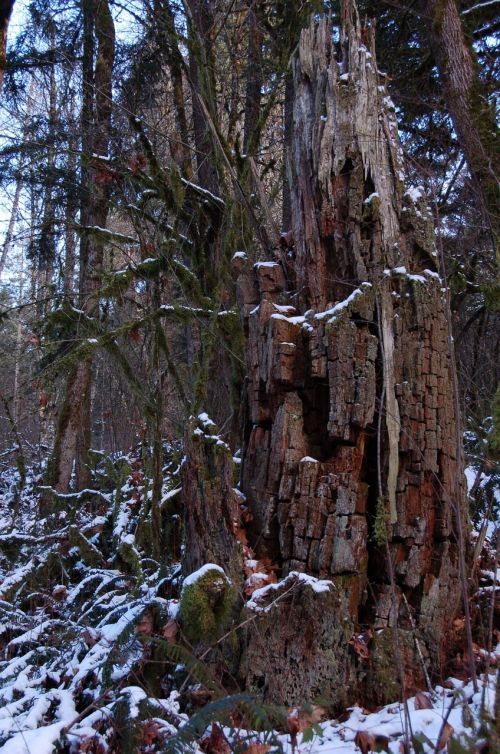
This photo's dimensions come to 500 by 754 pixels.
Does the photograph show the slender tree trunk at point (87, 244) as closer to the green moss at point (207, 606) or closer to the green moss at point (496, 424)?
the green moss at point (207, 606)

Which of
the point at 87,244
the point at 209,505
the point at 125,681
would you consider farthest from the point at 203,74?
the point at 125,681

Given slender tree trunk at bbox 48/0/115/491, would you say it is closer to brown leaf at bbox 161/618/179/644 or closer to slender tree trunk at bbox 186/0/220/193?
slender tree trunk at bbox 186/0/220/193

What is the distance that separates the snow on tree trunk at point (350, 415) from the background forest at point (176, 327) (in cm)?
6

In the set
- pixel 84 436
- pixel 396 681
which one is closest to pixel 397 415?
pixel 396 681

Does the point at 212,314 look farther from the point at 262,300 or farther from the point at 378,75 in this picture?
the point at 378,75

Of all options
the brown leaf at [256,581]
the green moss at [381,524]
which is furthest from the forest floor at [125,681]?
the green moss at [381,524]

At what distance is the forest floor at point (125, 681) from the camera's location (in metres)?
2.57

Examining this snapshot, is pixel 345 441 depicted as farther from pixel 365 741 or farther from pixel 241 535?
pixel 365 741

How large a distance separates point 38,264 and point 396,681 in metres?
9.81

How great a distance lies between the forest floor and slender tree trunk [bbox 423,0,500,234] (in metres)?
4.46

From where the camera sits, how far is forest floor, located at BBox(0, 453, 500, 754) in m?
2.57

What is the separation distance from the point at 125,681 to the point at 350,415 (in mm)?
2182

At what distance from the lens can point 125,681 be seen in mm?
3564

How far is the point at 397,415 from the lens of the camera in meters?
3.90
